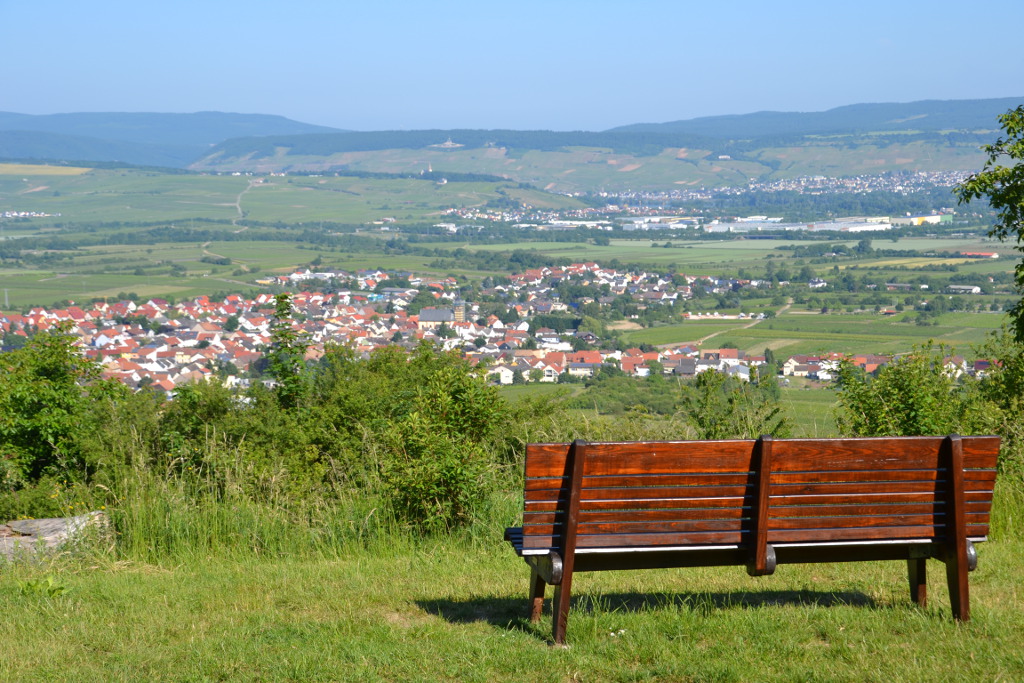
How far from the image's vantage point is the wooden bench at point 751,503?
131 inches

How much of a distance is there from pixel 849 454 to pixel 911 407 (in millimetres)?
3763

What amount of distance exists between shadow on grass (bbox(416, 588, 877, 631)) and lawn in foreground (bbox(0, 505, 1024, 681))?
0.01 metres

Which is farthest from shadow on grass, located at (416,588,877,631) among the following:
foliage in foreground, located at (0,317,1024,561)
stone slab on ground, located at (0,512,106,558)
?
stone slab on ground, located at (0,512,106,558)

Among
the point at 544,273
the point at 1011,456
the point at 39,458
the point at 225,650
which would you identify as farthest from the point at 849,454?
the point at 544,273

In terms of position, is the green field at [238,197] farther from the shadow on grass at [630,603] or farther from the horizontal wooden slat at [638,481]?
the horizontal wooden slat at [638,481]

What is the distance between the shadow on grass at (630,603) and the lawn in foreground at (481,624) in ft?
0.04

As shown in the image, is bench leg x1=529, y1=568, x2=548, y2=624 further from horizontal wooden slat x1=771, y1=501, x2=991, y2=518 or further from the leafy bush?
the leafy bush

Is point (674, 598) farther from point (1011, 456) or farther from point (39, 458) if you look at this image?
point (39, 458)

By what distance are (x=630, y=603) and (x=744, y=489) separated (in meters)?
0.76

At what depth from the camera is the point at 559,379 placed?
2458cm

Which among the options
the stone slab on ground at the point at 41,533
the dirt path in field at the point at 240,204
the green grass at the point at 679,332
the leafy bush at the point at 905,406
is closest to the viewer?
the stone slab on ground at the point at 41,533

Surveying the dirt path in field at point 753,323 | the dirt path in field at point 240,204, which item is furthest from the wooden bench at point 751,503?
the dirt path in field at point 240,204

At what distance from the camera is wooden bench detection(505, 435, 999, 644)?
131 inches

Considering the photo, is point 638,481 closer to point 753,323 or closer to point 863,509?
point 863,509
